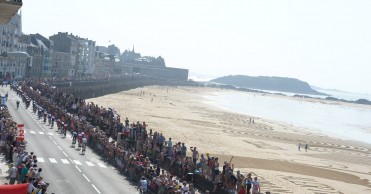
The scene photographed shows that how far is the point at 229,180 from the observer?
30.7 m

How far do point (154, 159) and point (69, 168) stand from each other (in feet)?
23.5

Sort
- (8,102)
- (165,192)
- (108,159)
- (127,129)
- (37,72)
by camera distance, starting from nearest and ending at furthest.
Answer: (165,192) → (108,159) → (127,129) → (8,102) → (37,72)

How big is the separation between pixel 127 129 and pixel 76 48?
125 m

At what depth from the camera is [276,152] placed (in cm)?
6388

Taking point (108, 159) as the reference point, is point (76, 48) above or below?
above

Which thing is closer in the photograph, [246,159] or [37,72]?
[246,159]

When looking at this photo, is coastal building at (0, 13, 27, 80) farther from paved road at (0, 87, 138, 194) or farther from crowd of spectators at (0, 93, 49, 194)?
crowd of spectators at (0, 93, 49, 194)

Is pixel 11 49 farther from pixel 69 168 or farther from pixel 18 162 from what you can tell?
pixel 18 162

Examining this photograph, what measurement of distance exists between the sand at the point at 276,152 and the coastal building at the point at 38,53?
4525 centimetres

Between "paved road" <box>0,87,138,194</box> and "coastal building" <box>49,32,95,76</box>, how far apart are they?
4454 inches

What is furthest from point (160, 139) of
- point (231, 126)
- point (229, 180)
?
point (231, 126)

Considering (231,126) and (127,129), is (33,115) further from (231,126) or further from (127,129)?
(231,126)

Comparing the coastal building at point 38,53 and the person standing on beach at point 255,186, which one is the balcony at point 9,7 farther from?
the coastal building at point 38,53

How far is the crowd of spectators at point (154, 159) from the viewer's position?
30103 millimetres
